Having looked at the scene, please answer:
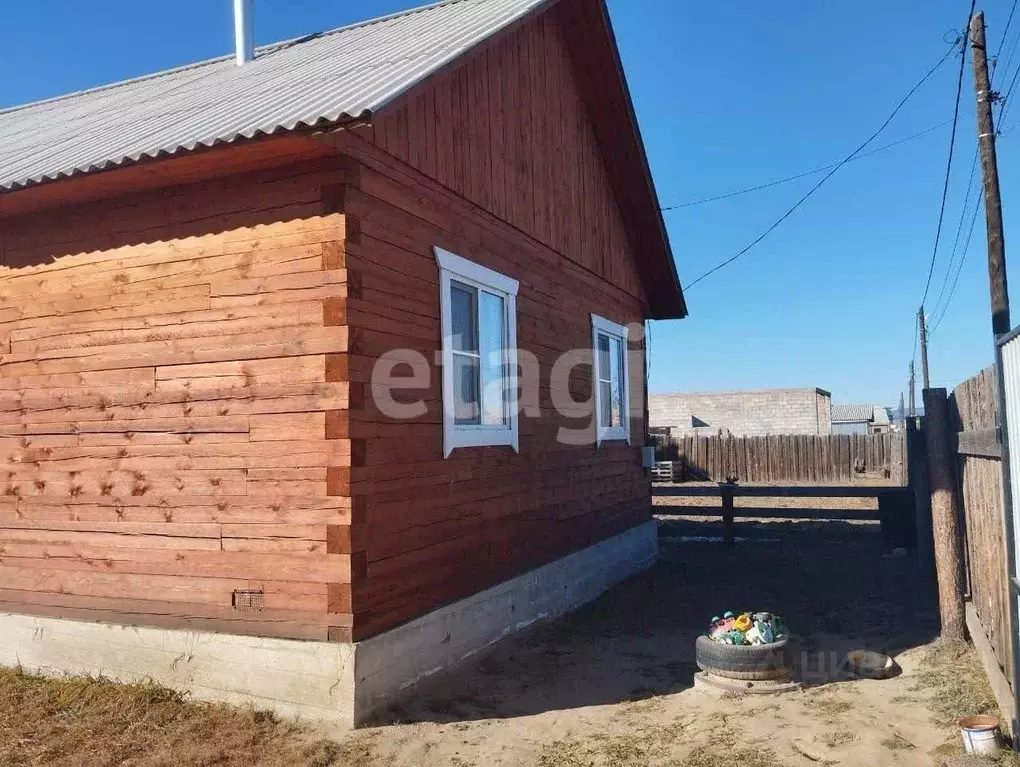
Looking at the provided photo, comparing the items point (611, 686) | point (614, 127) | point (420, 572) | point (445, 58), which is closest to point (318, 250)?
point (445, 58)

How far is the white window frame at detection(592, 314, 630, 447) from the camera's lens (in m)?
10.2

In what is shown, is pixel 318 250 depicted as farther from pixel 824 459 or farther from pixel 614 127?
pixel 824 459

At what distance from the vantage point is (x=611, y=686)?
6582 mm

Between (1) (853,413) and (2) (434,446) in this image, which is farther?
(1) (853,413)

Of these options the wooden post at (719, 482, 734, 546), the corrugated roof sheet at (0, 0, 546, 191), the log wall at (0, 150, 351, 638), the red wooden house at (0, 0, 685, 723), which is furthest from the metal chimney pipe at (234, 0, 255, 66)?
the wooden post at (719, 482, 734, 546)

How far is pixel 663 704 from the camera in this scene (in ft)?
20.0

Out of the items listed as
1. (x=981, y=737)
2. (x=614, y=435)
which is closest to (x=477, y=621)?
(x=981, y=737)

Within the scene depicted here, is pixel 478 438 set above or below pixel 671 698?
above

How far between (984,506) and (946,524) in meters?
1.54

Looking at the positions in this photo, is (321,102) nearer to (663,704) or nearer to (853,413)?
(663,704)

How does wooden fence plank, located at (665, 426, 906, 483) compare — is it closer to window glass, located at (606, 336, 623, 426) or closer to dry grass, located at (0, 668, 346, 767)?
window glass, located at (606, 336, 623, 426)

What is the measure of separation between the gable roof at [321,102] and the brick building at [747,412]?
29.7 m

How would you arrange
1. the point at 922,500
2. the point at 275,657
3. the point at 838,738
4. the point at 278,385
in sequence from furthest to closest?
the point at 922,500 → the point at 278,385 → the point at 275,657 → the point at 838,738

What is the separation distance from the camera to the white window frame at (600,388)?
33.4 feet
